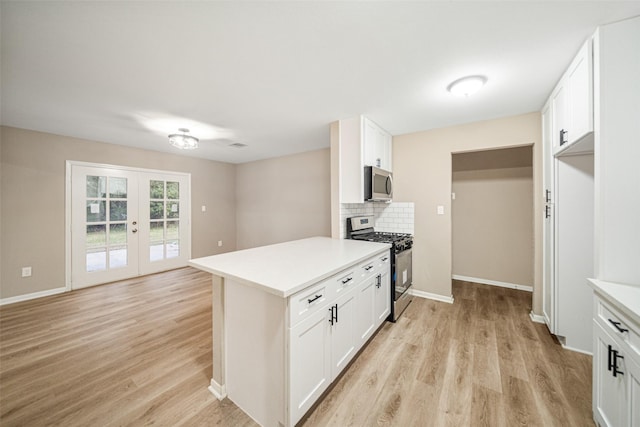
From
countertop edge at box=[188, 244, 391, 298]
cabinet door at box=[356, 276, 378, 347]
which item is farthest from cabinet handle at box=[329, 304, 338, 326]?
cabinet door at box=[356, 276, 378, 347]

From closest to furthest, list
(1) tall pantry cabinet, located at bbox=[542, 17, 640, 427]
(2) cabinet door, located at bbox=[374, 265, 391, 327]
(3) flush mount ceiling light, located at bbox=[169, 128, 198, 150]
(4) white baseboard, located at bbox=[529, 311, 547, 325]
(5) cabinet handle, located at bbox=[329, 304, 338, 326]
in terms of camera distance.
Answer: (1) tall pantry cabinet, located at bbox=[542, 17, 640, 427] → (5) cabinet handle, located at bbox=[329, 304, 338, 326] → (2) cabinet door, located at bbox=[374, 265, 391, 327] → (4) white baseboard, located at bbox=[529, 311, 547, 325] → (3) flush mount ceiling light, located at bbox=[169, 128, 198, 150]

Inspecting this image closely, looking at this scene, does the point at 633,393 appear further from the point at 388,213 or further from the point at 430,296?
Answer: the point at 388,213

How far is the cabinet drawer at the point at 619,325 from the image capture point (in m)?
1.03

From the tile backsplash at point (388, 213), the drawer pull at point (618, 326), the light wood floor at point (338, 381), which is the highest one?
the tile backsplash at point (388, 213)

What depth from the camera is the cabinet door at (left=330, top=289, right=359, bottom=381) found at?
1.63 metres

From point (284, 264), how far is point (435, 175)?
100 inches

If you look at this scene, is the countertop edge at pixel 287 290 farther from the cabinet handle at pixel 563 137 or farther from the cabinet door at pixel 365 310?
the cabinet handle at pixel 563 137

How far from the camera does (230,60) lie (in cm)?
174

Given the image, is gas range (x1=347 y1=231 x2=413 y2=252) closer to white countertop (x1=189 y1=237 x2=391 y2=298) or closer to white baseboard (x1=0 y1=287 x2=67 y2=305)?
white countertop (x1=189 y1=237 x2=391 y2=298)

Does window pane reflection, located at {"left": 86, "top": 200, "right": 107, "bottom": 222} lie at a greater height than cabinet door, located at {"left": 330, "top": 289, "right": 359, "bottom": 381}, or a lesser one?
greater

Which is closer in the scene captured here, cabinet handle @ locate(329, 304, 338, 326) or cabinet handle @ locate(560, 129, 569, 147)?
cabinet handle @ locate(329, 304, 338, 326)

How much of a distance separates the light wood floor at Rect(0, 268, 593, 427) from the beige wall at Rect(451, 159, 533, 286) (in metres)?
0.94

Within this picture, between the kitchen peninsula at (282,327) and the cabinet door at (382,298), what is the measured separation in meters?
0.41

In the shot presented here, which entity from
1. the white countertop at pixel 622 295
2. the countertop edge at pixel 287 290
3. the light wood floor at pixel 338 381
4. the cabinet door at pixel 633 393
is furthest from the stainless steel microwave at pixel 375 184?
the cabinet door at pixel 633 393
